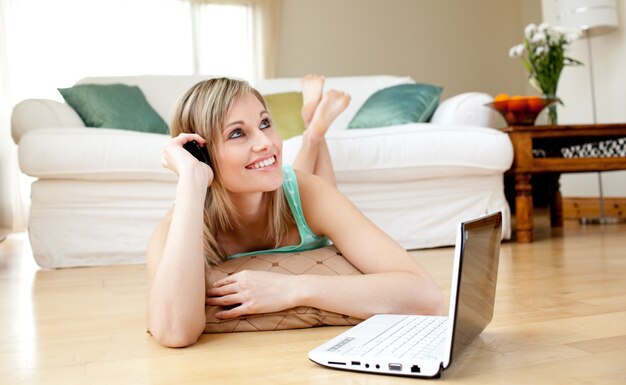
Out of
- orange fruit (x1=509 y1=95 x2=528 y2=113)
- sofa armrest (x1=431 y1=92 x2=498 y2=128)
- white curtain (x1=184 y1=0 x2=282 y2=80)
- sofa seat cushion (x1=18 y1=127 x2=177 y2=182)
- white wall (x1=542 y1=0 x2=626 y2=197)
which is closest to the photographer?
sofa seat cushion (x1=18 y1=127 x2=177 y2=182)

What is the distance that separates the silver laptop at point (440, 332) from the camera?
95 cm

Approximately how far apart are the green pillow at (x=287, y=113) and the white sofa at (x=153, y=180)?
53 cm

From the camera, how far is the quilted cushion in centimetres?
142

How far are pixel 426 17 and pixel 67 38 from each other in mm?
3344

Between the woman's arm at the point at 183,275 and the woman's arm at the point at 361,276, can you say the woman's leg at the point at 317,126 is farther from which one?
the woman's arm at the point at 183,275

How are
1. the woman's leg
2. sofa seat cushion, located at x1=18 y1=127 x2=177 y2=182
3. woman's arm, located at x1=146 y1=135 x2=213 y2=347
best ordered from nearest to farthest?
1. woman's arm, located at x1=146 y1=135 x2=213 y2=347
2. the woman's leg
3. sofa seat cushion, located at x1=18 y1=127 x2=177 y2=182

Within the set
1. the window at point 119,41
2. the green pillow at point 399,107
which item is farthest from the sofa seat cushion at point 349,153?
the window at point 119,41

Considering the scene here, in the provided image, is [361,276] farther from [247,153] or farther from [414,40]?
[414,40]

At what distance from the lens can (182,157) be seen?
135 cm

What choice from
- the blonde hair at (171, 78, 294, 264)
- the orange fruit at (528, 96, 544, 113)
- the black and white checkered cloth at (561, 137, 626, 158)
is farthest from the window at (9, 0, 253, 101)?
the blonde hair at (171, 78, 294, 264)

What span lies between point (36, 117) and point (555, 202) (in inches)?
112

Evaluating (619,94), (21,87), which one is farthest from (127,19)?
(619,94)

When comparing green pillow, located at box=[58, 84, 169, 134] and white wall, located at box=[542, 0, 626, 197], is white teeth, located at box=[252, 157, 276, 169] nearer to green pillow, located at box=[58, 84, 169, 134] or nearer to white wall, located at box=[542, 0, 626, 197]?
green pillow, located at box=[58, 84, 169, 134]

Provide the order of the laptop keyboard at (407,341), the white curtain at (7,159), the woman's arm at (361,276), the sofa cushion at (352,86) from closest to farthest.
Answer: the laptop keyboard at (407,341)
the woman's arm at (361,276)
the sofa cushion at (352,86)
the white curtain at (7,159)
